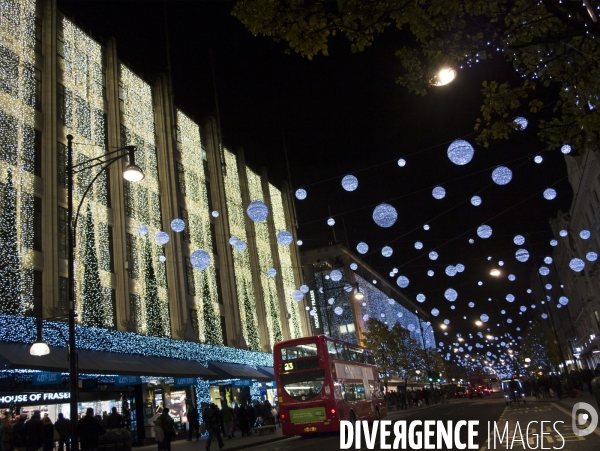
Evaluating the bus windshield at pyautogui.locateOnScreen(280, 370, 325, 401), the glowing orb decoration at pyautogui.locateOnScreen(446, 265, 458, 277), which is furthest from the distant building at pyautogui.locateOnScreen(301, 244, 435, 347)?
the bus windshield at pyautogui.locateOnScreen(280, 370, 325, 401)

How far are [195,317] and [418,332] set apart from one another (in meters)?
96.4

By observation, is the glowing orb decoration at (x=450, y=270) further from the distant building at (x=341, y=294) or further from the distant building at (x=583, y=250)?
the distant building at (x=341, y=294)

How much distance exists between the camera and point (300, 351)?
21.6m

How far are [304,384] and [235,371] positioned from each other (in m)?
12.6

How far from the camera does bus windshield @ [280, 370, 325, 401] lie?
21.0m

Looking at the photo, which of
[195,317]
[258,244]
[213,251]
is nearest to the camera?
[195,317]

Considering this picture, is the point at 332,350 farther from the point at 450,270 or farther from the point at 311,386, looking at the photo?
the point at 450,270

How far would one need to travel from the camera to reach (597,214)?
4016cm

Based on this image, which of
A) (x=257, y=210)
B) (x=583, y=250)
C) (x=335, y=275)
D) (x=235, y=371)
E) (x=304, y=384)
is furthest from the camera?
(x=583, y=250)

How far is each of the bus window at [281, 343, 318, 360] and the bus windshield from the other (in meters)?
0.67

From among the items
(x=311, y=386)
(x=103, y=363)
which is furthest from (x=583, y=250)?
(x=103, y=363)

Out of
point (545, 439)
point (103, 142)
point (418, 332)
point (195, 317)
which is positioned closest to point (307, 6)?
point (545, 439)

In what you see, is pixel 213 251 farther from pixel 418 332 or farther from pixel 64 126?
pixel 418 332

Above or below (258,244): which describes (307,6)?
below
